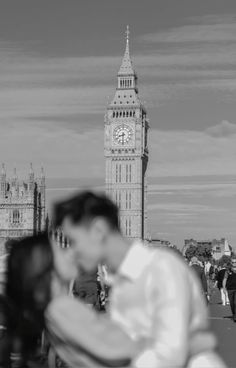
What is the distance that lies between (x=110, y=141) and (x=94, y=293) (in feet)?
A: 442

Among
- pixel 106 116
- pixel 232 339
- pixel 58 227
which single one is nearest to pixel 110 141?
pixel 106 116

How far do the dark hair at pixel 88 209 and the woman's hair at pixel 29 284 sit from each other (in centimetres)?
12

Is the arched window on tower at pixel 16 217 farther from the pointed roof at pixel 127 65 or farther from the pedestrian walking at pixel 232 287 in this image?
the pedestrian walking at pixel 232 287

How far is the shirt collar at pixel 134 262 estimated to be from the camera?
2936 millimetres

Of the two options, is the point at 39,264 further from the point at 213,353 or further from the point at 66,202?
the point at 213,353

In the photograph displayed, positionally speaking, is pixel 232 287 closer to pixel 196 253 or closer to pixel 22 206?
pixel 196 253

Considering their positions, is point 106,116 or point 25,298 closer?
point 25,298

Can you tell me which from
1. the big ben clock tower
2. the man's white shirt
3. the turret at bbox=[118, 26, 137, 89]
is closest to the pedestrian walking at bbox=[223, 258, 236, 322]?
the man's white shirt

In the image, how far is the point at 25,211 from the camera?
372 feet

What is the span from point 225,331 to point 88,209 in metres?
14.2

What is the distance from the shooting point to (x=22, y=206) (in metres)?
114

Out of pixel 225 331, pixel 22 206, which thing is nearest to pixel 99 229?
pixel 225 331

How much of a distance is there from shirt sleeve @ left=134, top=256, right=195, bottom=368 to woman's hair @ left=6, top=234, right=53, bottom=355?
1.13 ft

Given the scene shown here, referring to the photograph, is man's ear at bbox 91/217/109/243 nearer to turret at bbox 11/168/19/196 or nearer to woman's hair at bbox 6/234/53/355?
woman's hair at bbox 6/234/53/355
